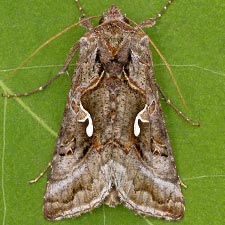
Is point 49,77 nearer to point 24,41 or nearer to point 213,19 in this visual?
point 24,41

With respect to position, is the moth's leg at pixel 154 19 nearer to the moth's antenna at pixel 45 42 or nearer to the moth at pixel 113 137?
the moth at pixel 113 137

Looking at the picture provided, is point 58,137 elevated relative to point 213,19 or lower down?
lower down

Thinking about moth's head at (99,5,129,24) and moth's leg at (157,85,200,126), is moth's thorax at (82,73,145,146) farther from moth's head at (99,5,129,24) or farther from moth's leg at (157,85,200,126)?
moth's head at (99,5,129,24)

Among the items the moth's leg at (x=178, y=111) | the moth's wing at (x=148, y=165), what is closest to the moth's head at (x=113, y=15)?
the moth's wing at (x=148, y=165)

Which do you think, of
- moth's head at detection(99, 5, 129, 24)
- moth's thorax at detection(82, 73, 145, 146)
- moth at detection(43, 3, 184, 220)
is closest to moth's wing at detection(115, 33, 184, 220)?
moth at detection(43, 3, 184, 220)

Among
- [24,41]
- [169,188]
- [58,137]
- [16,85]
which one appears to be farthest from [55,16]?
[169,188]

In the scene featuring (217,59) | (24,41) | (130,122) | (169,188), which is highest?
(24,41)
